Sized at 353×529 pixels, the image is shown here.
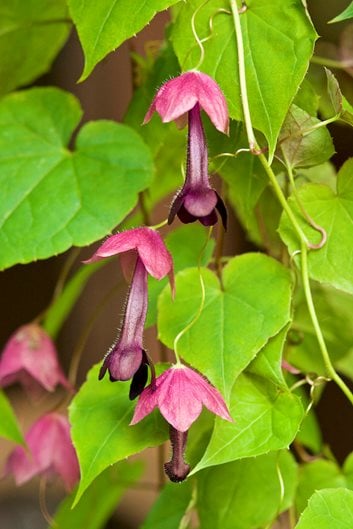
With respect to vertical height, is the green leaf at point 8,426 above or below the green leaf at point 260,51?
below

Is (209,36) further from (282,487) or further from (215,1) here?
(282,487)

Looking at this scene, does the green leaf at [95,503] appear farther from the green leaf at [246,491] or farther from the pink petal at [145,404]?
the pink petal at [145,404]

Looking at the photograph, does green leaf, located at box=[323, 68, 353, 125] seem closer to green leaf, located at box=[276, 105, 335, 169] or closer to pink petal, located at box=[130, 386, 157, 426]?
green leaf, located at box=[276, 105, 335, 169]

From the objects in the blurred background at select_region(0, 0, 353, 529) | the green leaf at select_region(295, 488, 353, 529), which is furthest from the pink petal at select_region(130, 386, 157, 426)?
the blurred background at select_region(0, 0, 353, 529)

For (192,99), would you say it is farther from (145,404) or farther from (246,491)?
(246,491)

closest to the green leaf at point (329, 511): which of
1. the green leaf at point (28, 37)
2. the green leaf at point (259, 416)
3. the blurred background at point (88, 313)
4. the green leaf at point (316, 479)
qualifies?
the green leaf at point (259, 416)

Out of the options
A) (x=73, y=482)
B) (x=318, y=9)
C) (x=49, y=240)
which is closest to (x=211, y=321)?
(x=49, y=240)
